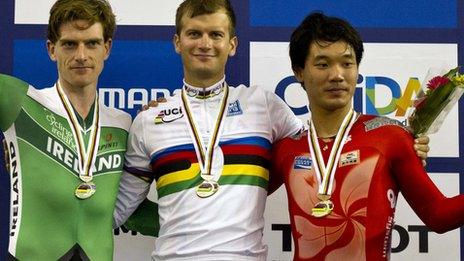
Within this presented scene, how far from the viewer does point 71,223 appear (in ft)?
8.50

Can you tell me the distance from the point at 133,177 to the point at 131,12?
88 centimetres

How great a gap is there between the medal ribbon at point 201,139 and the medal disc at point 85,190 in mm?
417

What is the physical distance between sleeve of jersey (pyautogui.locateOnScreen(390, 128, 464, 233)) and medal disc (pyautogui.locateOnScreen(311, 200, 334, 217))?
27 centimetres

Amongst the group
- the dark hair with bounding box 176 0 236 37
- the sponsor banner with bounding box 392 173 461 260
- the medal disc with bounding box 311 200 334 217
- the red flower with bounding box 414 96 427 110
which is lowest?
the sponsor banner with bounding box 392 173 461 260

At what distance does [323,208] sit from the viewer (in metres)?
2.46

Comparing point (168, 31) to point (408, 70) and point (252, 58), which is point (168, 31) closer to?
point (252, 58)

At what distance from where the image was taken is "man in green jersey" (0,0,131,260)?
2580 mm

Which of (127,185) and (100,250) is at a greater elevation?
(127,185)

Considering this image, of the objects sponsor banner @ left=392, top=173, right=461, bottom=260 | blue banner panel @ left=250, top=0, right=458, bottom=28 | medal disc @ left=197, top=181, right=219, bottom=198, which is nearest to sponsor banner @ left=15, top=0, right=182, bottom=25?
blue banner panel @ left=250, top=0, right=458, bottom=28

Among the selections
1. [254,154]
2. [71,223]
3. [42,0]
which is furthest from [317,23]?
[42,0]

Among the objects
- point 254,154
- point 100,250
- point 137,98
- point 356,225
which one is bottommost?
point 100,250

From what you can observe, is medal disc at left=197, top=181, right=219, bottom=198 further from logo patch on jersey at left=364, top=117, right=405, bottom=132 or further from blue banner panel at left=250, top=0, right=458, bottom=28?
blue banner panel at left=250, top=0, right=458, bottom=28

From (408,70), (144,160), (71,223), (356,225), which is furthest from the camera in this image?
(408,70)

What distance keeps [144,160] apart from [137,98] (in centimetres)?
55
